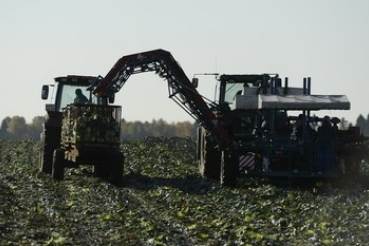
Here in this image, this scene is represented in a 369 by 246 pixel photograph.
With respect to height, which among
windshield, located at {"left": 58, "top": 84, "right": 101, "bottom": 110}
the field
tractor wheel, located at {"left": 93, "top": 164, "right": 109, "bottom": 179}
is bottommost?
the field

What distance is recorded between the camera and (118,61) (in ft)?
83.5

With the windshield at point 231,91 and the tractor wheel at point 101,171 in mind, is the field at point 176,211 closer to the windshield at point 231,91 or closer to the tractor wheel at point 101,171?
the tractor wheel at point 101,171

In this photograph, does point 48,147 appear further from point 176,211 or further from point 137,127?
point 137,127

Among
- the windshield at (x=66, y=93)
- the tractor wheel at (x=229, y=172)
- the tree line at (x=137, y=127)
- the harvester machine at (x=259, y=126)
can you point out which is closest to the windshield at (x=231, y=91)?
the harvester machine at (x=259, y=126)

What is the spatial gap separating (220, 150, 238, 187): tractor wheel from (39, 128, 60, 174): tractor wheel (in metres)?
5.79

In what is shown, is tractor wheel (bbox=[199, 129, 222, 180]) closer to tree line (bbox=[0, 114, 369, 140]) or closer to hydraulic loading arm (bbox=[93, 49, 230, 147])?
hydraulic loading arm (bbox=[93, 49, 230, 147])

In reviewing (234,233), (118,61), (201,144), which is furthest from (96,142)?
(234,233)

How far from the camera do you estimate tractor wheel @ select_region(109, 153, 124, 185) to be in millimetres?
23984

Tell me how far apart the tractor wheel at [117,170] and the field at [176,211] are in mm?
270

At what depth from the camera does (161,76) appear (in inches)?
1008

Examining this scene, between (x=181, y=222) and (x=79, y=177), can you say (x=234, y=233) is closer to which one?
(x=181, y=222)

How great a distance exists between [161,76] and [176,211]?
8553mm

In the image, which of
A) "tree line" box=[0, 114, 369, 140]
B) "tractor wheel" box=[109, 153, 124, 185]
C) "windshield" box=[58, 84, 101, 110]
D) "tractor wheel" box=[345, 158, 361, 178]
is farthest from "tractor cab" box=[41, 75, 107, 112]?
"tree line" box=[0, 114, 369, 140]

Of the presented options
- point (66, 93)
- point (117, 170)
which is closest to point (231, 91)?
point (117, 170)
